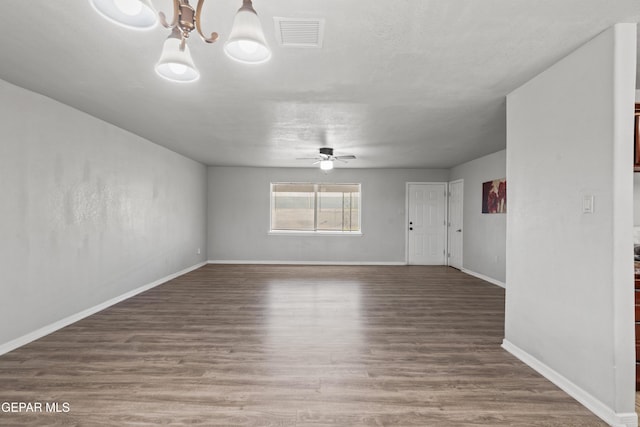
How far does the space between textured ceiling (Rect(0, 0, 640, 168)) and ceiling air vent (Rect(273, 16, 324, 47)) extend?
5 cm

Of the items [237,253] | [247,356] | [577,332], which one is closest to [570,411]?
[577,332]

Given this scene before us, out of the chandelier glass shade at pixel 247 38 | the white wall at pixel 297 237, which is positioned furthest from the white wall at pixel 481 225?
the chandelier glass shade at pixel 247 38

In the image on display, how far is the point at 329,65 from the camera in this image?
2.39m

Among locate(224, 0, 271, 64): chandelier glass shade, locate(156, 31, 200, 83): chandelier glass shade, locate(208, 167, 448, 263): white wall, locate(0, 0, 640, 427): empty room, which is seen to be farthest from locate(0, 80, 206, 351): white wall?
locate(224, 0, 271, 64): chandelier glass shade

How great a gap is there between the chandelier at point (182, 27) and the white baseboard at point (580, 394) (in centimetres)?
286

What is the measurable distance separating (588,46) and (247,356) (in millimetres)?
3507

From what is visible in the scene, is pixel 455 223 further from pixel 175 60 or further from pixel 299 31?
pixel 175 60

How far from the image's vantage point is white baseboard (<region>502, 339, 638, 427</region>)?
1885 mm

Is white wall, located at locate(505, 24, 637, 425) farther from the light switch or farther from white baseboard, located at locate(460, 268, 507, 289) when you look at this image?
white baseboard, located at locate(460, 268, 507, 289)

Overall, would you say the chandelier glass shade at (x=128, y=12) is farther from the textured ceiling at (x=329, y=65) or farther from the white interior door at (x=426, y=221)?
the white interior door at (x=426, y=221)

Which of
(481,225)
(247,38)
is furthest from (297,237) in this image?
(247,38)

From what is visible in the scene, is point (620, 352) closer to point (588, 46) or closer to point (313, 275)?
point (588, 46)

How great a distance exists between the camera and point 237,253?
25.5 feet

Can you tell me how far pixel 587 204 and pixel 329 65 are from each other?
2.06 meters
